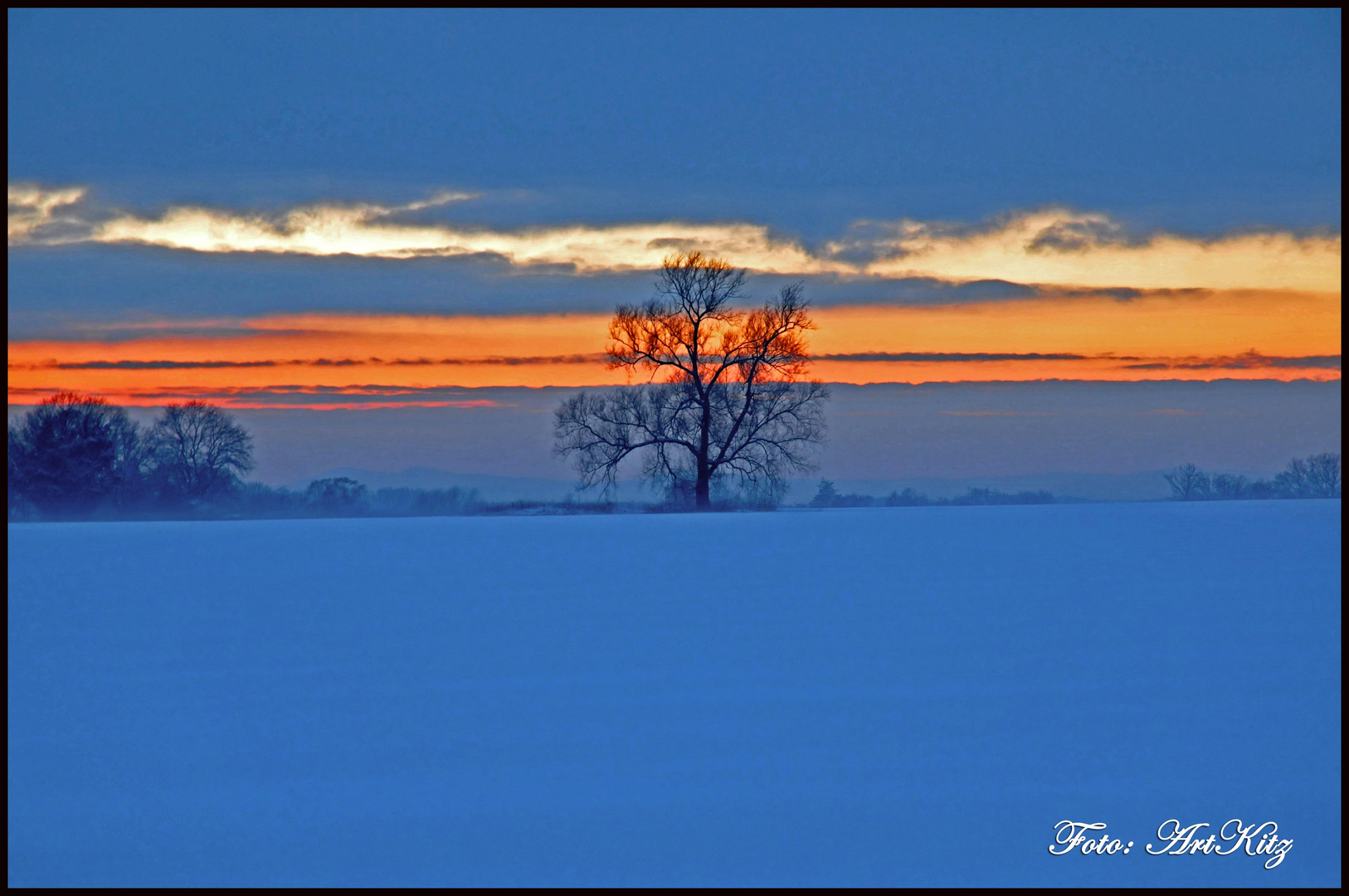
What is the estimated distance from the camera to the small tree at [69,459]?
35156mm

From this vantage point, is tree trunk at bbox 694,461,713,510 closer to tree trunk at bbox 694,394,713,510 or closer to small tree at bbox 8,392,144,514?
tree trunk at bbox 694,394,713,510

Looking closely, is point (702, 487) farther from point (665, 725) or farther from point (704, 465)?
point (665, 725)

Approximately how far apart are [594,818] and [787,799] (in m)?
0.87

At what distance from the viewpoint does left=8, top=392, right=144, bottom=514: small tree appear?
3516cm

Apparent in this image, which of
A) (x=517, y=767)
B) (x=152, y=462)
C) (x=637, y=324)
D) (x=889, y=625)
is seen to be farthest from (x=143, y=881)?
(x=152, y=462)

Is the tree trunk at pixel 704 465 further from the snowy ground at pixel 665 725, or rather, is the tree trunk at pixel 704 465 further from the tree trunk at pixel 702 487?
the snowy ground at pixel 665 725

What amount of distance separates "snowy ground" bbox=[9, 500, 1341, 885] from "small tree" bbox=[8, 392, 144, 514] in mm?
26247

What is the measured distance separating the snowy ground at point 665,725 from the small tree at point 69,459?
2625 cm

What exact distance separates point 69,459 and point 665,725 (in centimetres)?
3507

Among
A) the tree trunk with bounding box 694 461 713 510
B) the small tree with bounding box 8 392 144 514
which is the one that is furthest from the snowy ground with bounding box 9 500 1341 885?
the small tree with bounding box 8 392 144 514

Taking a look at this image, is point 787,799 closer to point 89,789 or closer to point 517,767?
point 517,767

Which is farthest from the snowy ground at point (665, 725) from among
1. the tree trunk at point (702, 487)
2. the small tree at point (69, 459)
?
the small tree at point (69, 459)

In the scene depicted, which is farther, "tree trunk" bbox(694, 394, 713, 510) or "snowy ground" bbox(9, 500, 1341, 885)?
"tree trunk" bbox(694, 394, 713, 510)

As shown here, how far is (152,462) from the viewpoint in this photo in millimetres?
38406
